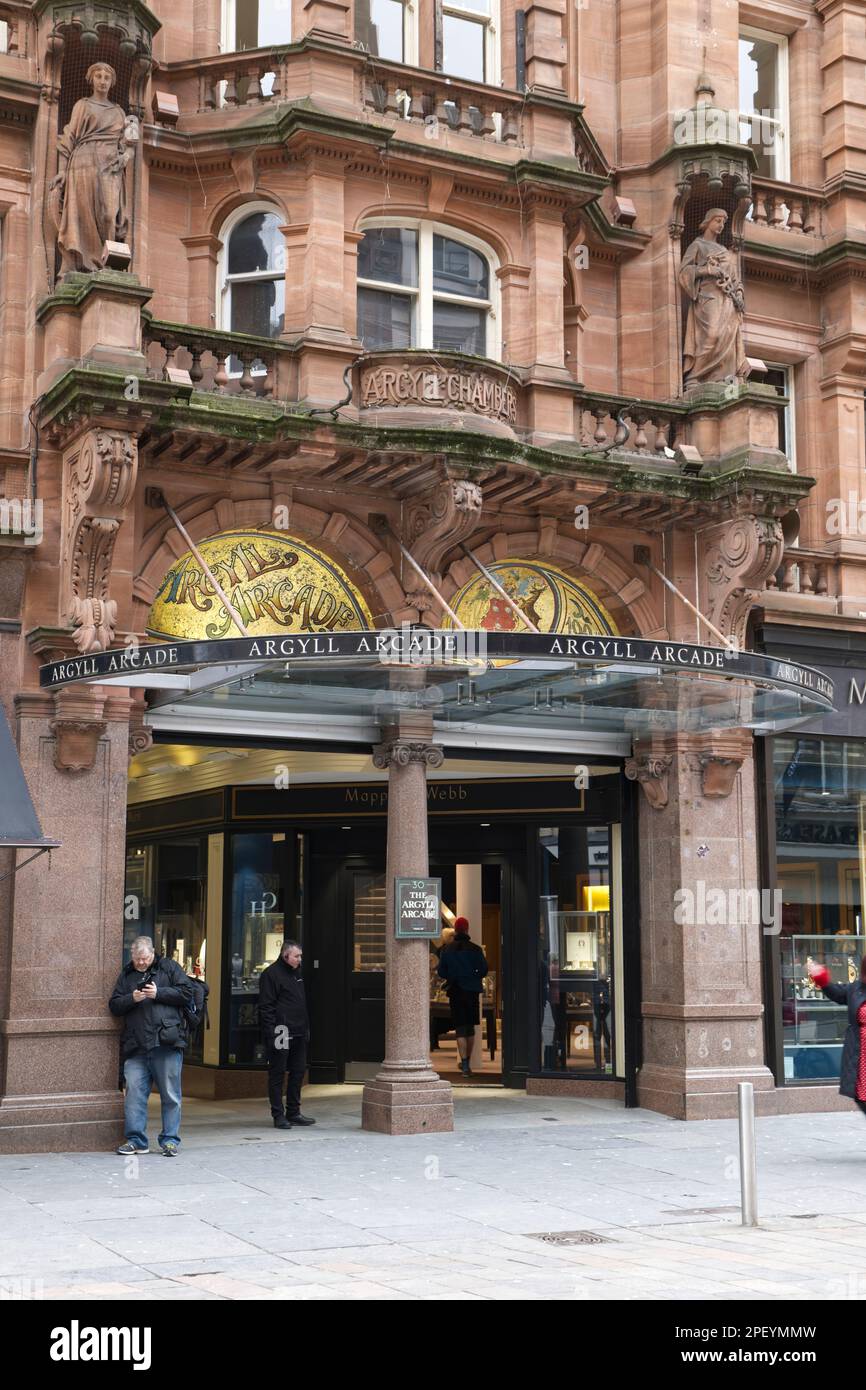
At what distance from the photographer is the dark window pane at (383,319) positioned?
57.4 feet

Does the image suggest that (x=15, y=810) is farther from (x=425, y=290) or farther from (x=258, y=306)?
(x=425, y=290)

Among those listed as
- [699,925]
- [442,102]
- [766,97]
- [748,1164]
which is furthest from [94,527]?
[766,97]

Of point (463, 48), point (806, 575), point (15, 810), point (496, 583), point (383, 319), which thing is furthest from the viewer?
point (806, 575)

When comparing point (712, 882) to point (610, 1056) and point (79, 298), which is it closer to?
point (610, 1056)

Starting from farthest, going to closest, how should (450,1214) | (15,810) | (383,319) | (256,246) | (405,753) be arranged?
(383,319)
(256,246)
(405,753)
(15,810)
(450,1214)

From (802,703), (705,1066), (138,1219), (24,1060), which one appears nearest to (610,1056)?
(705,1066)

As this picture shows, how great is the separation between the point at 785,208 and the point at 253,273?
24.4 feet

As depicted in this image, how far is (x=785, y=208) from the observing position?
2073 centimetres

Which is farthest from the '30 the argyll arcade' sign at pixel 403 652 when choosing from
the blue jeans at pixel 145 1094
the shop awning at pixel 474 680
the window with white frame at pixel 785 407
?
the window with white frame at pixel 785 407

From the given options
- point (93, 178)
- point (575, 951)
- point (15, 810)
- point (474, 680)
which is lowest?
point (575, 951)

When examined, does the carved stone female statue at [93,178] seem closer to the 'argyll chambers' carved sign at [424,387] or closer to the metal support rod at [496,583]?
the 'argyll chambers' carved sign at [424,387]

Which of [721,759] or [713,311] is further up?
[713,311]

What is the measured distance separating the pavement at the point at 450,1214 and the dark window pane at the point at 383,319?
8.27 m
